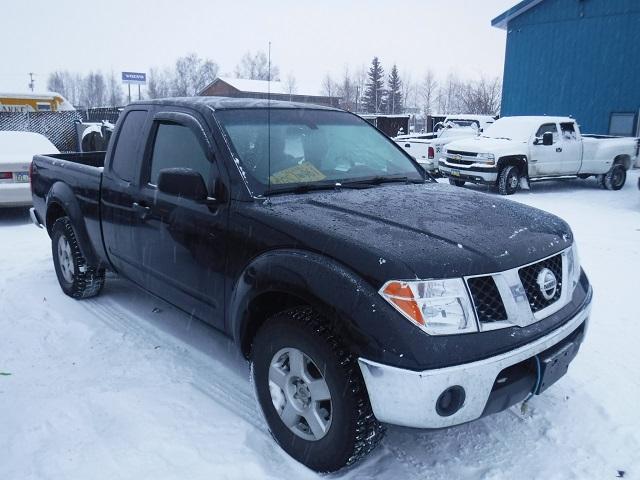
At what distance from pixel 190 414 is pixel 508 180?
35.2 ft

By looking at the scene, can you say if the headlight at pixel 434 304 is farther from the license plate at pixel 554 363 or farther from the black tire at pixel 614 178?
the black tire at pixel 614 178

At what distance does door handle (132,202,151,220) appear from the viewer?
145 inches

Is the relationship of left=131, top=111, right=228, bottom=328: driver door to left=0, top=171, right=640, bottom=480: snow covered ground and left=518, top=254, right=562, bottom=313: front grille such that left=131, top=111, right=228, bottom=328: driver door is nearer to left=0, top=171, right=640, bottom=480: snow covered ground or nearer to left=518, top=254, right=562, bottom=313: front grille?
left=0, top=171, right=640, bottom=480: snow covered ground

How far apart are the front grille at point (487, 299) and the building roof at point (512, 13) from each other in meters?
20.9

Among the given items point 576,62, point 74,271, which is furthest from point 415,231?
point 576,62

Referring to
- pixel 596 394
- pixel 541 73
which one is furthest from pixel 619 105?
pixel 596 394

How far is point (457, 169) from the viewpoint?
41.0ft

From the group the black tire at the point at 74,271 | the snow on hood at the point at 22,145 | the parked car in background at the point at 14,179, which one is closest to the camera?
the black tire at the point at 74,271

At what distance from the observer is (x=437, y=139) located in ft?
49.7

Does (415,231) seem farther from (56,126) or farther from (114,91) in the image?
(114,91)

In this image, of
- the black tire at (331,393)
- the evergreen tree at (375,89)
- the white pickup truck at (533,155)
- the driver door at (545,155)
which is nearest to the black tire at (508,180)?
the white pickup truck at (533,155)

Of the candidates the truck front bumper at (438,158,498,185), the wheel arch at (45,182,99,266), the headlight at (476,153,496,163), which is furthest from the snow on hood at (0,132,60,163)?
the headlight at (476,153,496,163)

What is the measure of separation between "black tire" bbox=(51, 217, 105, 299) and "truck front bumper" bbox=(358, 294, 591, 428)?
3.48 m

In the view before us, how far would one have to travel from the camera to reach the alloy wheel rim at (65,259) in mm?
4963
